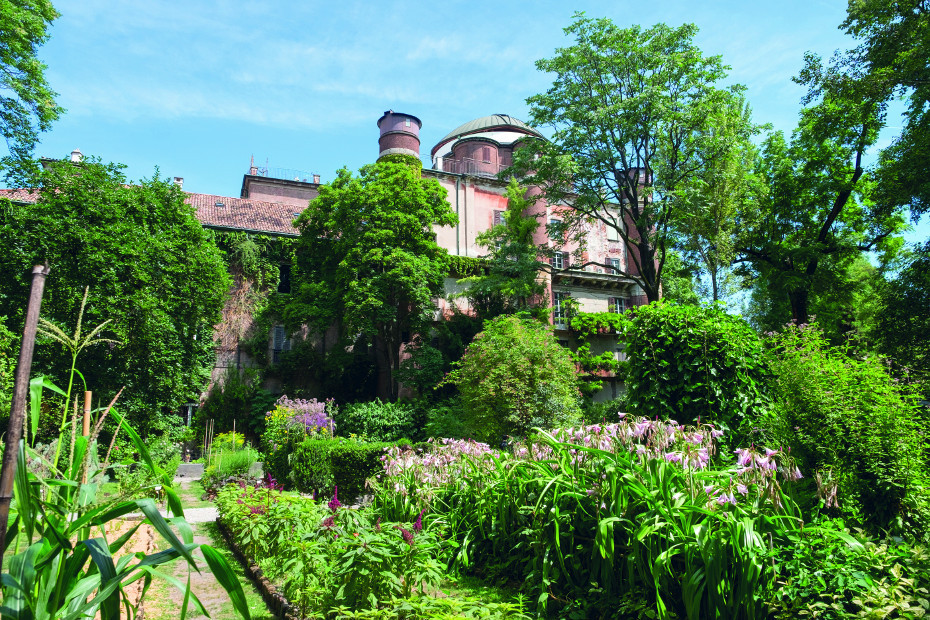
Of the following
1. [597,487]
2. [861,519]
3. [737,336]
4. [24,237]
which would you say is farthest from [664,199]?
[24,237]

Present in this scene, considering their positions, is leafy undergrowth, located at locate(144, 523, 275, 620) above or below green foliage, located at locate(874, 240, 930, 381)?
below

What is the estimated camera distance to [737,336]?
743 centimetres

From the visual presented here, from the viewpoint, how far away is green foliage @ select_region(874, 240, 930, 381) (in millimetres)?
17703

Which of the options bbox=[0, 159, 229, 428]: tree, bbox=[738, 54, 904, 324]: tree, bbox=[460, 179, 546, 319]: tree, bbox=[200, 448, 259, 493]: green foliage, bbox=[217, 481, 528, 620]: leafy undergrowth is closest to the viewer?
bbox=[217, 481, 528, 620]: leafy undergrowth

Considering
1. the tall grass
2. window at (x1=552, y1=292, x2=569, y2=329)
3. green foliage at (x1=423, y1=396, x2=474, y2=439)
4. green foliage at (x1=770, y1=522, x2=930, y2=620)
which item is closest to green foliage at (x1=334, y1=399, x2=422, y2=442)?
green foliage at (x1=423, y1=396, x2=474, y2=439)

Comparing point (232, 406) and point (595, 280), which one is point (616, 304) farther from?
point (232, 406)

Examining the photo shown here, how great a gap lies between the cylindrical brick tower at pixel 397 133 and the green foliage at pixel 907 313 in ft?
74.8

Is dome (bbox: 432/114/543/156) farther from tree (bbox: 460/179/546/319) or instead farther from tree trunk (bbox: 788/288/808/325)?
tree trunk (bbox: 788/288/808/325)

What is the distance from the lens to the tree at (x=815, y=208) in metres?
20.3

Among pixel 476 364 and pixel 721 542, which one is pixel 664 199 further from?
pixel 721 542

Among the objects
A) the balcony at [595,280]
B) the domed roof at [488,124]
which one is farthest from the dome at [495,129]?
the balcony at [595,280]

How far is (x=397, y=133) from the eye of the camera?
32.3 m

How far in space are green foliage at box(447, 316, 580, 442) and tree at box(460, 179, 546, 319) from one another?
17.0 ft

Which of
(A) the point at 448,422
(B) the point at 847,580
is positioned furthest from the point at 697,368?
(A) the point at 448,422
